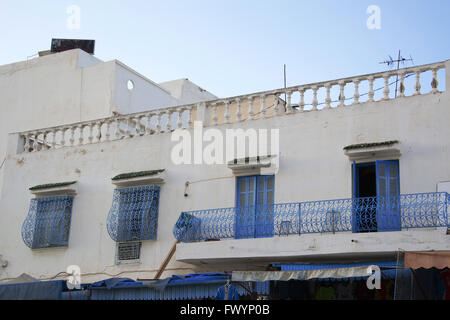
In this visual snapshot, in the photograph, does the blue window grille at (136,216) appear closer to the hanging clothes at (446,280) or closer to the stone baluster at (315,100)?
the stone baluster at (315,100)

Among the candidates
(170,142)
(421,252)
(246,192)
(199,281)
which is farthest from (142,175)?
(421,252)

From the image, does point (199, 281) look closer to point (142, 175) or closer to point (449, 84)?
point (142, 175)

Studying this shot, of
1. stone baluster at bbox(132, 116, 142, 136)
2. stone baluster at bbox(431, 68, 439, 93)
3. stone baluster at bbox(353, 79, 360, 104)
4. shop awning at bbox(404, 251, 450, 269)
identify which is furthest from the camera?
stone baluster at bbox(132, 116, 142, 136)

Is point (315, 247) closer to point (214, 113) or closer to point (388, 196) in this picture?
point (388, 196)

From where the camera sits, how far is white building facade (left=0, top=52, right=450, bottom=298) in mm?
13750

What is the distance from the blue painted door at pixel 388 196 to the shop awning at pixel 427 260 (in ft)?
5.32

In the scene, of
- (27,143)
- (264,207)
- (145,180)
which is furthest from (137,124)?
(264,207)

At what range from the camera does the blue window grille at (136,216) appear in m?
16.0

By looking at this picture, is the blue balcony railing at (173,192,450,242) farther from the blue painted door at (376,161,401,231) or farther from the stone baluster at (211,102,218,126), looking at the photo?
the stone baluster at (211,102,218,126)

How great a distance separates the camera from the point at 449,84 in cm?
1396

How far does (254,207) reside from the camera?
1505cm

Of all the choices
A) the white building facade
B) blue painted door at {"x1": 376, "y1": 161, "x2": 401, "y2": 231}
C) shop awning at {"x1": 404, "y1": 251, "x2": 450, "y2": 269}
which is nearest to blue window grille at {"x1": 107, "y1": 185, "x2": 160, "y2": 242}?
the white building facade

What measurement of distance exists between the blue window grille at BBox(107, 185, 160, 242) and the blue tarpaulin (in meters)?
1.77

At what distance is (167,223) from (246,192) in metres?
1.83
